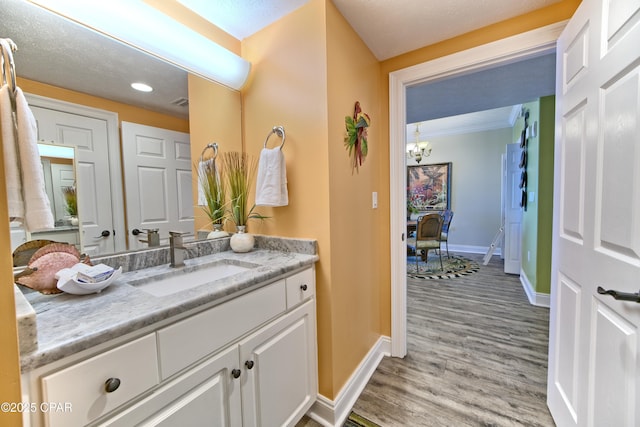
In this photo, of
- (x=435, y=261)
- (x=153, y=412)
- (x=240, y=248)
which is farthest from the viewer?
(x=435, y=261)

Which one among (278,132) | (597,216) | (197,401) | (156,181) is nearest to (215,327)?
(197,401)

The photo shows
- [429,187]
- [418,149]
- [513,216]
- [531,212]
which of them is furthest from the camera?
[429,187]

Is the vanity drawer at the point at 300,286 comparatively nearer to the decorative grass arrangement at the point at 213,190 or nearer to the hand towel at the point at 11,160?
the decorative grass arrangement at the point at 213,190

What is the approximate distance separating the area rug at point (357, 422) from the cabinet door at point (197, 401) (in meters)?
0.72

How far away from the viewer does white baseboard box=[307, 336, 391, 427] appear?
140cm

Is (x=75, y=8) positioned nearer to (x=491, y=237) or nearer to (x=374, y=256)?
(x=374, y=256)

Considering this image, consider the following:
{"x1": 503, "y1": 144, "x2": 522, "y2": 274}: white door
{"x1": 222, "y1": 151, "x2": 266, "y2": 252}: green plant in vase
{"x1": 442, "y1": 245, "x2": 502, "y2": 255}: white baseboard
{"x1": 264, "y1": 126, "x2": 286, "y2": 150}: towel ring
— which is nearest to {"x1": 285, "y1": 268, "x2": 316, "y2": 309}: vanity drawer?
{"x1": 222, "y1": 151, "x2": 266, "y2": 252}: green plant in vase

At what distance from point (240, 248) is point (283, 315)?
0.49 metres

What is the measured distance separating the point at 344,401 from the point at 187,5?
7.73 feet

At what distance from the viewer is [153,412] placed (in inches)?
28.7

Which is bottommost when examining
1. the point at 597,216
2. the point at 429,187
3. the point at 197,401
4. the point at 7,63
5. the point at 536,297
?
the point at 536,297

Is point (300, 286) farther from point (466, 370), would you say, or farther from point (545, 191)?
point (545, 191)

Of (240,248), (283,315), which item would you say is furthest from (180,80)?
(283,315)

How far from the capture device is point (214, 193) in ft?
5.18
